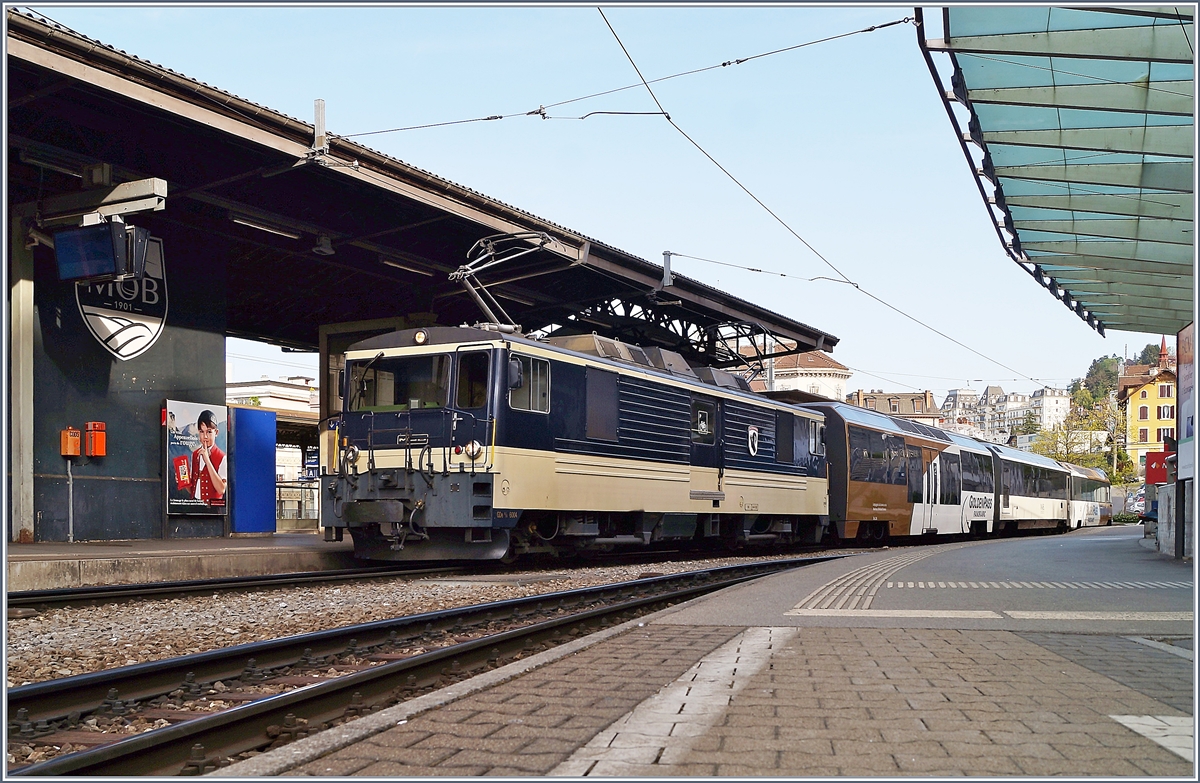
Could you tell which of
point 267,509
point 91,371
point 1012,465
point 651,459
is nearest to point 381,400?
point 651,459

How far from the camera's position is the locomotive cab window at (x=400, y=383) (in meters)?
14.1

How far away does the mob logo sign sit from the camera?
17.8 meters

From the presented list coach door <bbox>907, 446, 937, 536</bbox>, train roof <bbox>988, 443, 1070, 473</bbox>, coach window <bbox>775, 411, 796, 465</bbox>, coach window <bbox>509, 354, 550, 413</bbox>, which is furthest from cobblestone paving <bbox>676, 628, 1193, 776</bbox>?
train roof <bbox>988, 443, 1070, 473</bbox>

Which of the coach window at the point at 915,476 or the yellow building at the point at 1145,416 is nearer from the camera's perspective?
the coach window at the point at 915,476

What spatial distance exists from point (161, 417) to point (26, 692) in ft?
49.1

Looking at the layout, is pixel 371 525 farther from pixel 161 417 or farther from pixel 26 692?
pixel 26 692

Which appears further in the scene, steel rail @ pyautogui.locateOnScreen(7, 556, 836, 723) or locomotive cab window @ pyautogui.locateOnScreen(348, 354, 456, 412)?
locomotive cab window @ pyautogui.locateOnScreen(348, 354, 456, 412)

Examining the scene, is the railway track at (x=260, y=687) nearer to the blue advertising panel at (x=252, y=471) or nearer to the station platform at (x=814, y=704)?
the station platform at (x=814, y=704)

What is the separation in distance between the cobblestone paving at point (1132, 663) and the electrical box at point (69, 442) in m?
15.0

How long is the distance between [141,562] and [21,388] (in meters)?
4.80

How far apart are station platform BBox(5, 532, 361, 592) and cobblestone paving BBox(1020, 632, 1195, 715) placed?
9.49 m

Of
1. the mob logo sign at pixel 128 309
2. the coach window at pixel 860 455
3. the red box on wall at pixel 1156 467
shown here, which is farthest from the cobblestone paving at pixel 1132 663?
the red box on wall at pixel 1156 467

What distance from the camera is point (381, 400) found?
14562mm

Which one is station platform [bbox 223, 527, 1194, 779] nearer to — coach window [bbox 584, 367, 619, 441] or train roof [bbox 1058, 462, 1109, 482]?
coach window [bbox 584, 367, 619, 441]
